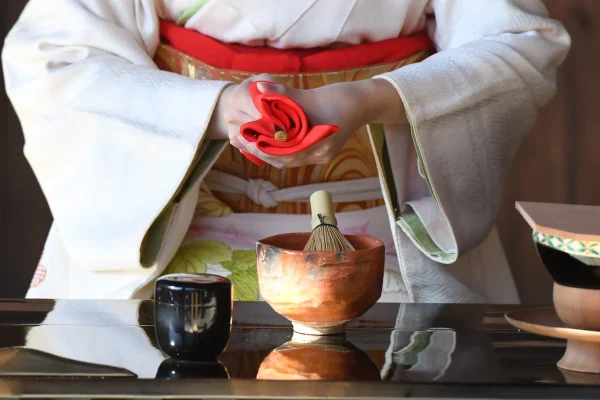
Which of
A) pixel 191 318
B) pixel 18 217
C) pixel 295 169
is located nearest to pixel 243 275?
pixel 295 169

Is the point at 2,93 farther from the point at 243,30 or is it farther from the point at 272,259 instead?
the point at 272,259

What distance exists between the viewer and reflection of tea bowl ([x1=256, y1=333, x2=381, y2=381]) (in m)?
0.77

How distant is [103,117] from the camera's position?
1.32m

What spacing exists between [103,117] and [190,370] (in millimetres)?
612

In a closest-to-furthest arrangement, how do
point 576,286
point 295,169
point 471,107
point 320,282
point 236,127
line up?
point 576,286, point 320,282, point 236,127, point 471,107, point 295,169

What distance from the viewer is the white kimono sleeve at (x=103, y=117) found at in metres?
1.27

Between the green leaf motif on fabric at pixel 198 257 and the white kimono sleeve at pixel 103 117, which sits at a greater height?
the white kimono sleeve at pixel 103 117

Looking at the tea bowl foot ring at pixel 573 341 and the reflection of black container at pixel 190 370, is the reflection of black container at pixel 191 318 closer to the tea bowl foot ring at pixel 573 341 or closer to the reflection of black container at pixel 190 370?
the reflection of black container at pixel 190 370

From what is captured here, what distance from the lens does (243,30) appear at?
140 cm

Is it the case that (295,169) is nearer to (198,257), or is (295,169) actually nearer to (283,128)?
(198,257)

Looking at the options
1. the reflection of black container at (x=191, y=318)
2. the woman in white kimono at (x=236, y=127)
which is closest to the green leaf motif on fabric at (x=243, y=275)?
the woman in white kimono at (x=236, y=127)

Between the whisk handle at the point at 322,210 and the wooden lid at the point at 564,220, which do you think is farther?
the whisk handle at the point at 322,210

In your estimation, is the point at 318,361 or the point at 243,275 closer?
the point at 318,361

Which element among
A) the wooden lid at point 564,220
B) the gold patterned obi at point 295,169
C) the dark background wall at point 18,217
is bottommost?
the dark background wall at point 18,217
